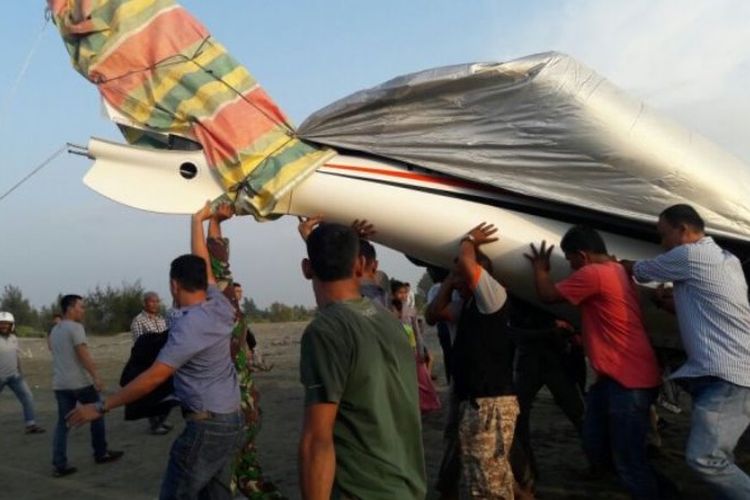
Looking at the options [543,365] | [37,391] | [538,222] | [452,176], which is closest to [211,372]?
[452,176]

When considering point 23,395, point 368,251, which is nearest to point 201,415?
point 368,251

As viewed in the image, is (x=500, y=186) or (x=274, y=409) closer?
(x=500, y=186)

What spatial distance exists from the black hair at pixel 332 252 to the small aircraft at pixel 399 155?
2.33 metres

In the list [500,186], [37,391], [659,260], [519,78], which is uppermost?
[519,78]

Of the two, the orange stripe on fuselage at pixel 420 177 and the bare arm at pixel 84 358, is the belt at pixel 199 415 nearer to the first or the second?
the orange stripe on fuselage at pixel 420 177

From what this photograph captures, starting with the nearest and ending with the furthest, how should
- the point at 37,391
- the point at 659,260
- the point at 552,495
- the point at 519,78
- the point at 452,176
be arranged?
the point at 659,260
the point at 519,78
the point at 452,176
the point at 552,495
the point at 37,391

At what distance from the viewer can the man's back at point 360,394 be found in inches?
104

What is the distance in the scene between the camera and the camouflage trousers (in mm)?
4672

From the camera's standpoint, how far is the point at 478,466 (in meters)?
4.68

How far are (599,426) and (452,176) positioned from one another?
6.17 feet

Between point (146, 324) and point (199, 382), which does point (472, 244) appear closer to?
point (199, 382)

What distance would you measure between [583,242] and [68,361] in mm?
5361

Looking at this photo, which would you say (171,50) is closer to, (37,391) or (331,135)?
(331,135)

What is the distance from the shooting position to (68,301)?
807 centimetres
